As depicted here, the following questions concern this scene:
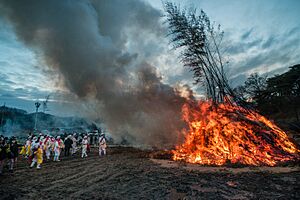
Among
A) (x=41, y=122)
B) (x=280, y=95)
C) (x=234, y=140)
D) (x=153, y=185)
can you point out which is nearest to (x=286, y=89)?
(x=280, y=95)

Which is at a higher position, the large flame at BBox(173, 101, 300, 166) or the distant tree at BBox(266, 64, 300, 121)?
the distant tree at BBox(266, 64, 300, 121)

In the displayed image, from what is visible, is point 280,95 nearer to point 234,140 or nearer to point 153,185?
point 234,140

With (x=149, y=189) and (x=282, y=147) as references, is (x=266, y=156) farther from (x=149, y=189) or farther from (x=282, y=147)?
(x=149, y=189)

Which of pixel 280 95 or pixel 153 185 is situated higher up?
pixel 280 95

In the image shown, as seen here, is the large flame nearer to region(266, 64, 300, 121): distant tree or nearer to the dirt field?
the dirt field

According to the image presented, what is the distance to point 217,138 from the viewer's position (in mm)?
17328

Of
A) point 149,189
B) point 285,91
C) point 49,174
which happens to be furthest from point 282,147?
point 285,91

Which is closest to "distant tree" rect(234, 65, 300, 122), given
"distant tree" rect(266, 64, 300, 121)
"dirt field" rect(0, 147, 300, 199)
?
"distant tree" rect(266, 64, 300, 121)

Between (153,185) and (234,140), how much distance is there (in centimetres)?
979

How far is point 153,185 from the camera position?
9.15 metres

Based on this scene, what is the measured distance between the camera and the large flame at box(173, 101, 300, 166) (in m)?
14.7

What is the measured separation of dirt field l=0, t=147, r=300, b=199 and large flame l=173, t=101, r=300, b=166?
2923 mm

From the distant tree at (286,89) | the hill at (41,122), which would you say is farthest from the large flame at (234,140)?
the hill at (41,122)

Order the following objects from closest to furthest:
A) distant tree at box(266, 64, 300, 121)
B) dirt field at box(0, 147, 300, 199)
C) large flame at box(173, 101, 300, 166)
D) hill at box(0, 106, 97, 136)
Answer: dirt field at box(0, 147, 300, 199) → large flame at box(173, 101, 300, 166) → distant tree at box(266, 64, 300, 121) → hill at box(0, 106, 97, 136)
